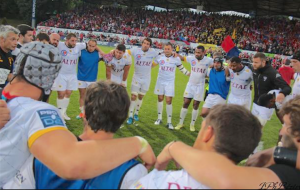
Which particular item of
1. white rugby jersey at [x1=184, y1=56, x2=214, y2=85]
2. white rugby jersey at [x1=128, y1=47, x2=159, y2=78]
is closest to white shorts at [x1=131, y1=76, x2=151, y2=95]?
white rugby jersey at [x1=128, y1=47, x2=159, y2=78]

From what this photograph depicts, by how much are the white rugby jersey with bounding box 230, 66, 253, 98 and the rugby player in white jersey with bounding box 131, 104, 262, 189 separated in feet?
17.7

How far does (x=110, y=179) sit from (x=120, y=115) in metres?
0.39

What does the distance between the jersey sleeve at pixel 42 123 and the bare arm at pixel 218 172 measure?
28.4 inches

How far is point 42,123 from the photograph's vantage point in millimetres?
1469

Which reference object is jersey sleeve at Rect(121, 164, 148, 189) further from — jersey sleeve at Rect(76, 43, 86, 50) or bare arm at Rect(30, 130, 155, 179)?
jersey sleeve at Rect(76, 43, 86, 50)

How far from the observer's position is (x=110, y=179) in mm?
1409

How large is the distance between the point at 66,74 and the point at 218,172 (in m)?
6.58

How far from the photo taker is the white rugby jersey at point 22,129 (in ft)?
4.82

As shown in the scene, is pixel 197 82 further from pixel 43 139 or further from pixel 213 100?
pixel 43 139

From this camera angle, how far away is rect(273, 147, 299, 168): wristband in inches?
68.1

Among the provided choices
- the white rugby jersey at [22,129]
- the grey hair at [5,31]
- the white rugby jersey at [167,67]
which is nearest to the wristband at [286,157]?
the white rugby jersey at [22,129]

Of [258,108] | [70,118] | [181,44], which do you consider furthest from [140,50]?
[181,44]

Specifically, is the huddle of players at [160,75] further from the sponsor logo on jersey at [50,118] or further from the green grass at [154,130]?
the sponsor logo on jersey at [50,118]

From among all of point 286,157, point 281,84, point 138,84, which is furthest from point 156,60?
point 286,157
